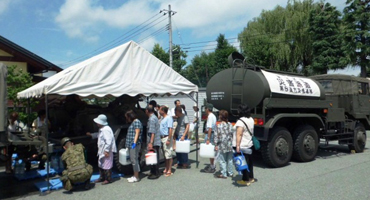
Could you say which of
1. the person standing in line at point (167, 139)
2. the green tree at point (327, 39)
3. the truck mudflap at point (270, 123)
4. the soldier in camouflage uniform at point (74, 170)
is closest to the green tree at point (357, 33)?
the green tree at point (327, 39)

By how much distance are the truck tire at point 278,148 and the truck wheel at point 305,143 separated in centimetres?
34

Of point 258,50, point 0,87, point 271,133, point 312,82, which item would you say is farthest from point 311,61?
point 0,87

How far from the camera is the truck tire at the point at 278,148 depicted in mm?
7266

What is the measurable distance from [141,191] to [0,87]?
3156 mm

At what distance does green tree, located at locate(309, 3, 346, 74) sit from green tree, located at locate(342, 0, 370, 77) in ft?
2.65

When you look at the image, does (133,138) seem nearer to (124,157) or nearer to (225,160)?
(124,157)

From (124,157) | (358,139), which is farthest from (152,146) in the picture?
(358,139)

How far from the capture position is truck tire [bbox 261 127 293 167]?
727cm

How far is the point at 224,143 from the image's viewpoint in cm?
643

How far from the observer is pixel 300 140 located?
7.92m

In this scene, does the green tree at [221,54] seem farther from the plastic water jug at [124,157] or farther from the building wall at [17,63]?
the plastic water jug at [124,157]

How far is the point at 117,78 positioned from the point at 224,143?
112 inches

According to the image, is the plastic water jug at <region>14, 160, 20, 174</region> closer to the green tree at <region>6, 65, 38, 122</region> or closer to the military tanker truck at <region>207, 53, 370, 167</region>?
the green tree at <region>6, 65, 38, 122</region>

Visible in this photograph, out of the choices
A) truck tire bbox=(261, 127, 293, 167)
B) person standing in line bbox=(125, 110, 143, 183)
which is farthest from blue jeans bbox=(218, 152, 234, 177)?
person standing in line bbox=(125, 110, 143, 183)
